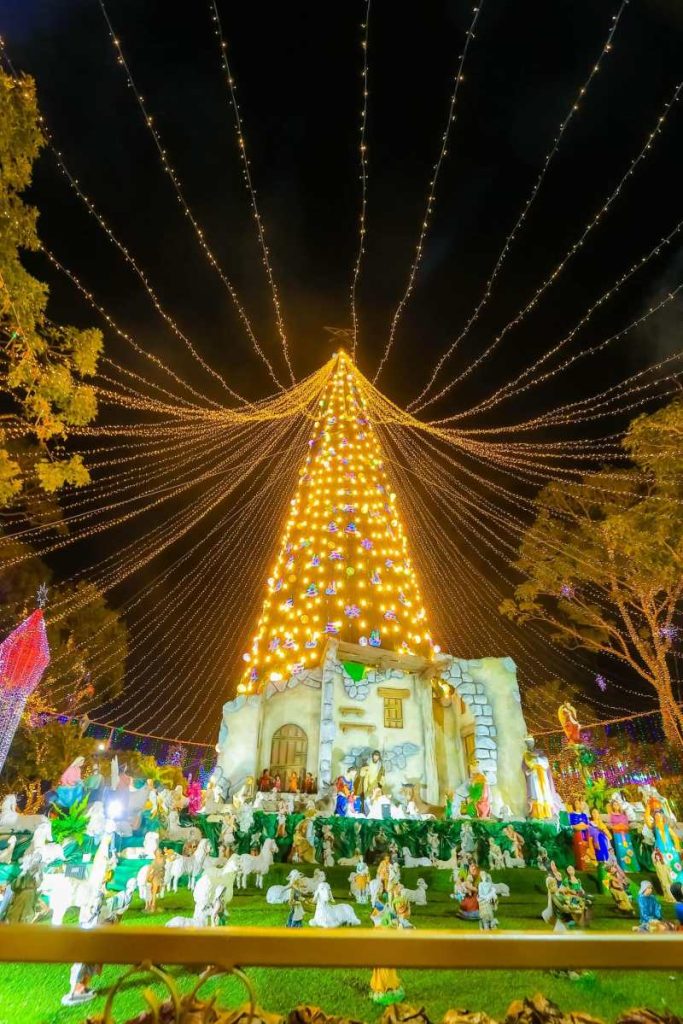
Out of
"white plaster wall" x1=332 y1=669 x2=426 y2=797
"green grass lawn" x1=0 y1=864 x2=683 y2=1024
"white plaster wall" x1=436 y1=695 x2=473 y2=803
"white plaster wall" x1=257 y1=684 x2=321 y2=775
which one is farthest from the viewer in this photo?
"white plaster wall" x1=436 y1=695 x2=473 y2=803

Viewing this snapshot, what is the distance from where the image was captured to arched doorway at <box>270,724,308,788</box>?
57.0ft

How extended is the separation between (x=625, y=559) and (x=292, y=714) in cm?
1301

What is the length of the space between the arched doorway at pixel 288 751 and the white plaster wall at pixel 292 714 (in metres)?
0.15

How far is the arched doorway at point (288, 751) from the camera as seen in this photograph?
1738cm

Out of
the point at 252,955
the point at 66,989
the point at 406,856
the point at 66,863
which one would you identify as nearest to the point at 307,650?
the point at 406,856

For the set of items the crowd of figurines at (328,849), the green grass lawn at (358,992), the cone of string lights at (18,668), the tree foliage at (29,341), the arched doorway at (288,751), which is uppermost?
the tree foliage at (29,341)

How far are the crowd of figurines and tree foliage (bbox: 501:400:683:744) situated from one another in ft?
17.0

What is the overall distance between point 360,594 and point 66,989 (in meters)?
15.3

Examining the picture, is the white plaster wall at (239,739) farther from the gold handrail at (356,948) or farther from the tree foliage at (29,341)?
the gold handrail at (356,948)

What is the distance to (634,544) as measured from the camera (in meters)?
14.5

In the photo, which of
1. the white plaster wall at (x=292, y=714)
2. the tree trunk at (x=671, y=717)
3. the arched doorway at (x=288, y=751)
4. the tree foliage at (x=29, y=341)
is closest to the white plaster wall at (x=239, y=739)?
the white plaster wall at (x=292, y=714)

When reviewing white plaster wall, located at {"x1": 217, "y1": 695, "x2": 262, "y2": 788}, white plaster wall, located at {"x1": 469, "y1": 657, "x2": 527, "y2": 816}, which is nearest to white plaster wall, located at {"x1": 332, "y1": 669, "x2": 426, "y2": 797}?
white plaster wall, located at {"x1": 469, "y1": 657, "x2": 527, "y2": 816}

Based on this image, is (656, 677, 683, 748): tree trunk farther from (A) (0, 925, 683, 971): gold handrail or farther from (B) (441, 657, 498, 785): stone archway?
(A) (0, 925, 683, 971): gold handrail

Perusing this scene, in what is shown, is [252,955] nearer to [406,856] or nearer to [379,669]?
[406,856]
